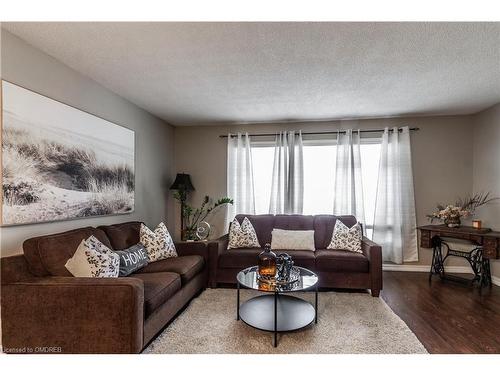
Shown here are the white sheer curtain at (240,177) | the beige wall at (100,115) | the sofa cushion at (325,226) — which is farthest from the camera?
the white sheer curtain at (240,177)

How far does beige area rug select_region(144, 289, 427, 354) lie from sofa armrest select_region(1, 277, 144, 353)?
0.38 meters

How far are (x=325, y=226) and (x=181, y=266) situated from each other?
2092mm

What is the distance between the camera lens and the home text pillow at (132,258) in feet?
7.76

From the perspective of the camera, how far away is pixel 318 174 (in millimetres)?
4238

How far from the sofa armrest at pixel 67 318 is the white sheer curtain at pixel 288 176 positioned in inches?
112

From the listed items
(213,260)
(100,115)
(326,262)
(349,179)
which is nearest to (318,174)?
(349,179)

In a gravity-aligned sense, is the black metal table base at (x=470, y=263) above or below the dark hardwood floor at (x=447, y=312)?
above

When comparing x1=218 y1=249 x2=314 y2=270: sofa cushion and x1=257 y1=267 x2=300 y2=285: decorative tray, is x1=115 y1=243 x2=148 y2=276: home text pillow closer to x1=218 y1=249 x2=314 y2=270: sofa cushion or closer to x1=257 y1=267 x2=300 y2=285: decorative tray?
x1=218 y1=249 x2=314 y2=270: sofa cushion

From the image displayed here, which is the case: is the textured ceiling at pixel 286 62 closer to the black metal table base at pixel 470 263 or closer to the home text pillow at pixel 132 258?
the home text pillow at pixel 132 258

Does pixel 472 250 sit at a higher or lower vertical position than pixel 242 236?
lower

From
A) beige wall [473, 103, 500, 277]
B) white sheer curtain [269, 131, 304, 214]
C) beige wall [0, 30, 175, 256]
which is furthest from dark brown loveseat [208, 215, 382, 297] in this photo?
beige wall [473, 103, 500, 277]

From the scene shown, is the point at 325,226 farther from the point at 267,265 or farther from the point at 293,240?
the point at 267,265

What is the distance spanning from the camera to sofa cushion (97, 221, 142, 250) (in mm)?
2648

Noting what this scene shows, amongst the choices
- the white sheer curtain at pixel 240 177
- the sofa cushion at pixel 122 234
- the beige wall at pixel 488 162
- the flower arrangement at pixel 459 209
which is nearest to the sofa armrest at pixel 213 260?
the sofa cushion at pixel 122 234
